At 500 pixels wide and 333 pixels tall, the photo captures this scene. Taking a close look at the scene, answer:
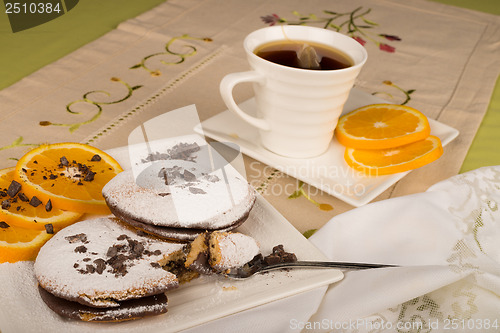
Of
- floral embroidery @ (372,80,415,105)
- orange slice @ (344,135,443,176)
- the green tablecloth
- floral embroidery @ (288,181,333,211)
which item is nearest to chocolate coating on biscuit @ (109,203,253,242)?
floral embroidery @ (288,181,333,211)

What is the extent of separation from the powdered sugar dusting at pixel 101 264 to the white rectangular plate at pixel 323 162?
403 mm

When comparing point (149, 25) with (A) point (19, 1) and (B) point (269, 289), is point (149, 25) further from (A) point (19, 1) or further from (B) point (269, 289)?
(B) point (269, 289)

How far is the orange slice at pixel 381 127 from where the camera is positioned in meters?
1.27

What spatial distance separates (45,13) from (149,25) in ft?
1.38

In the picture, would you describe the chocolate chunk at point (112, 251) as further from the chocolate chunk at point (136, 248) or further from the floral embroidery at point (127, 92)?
the floral embroidery at point (127, 92)

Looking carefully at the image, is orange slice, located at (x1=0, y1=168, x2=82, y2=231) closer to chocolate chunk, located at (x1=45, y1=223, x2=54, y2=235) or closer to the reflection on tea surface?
chocolate chunk, located at (x1=45, y1=223, x2=54, y2=235)

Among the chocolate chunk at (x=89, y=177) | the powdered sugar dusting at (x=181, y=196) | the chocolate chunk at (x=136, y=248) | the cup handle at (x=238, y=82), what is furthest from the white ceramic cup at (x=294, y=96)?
the chocolate chunk at (x=136, y=248)

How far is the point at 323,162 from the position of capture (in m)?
1.28

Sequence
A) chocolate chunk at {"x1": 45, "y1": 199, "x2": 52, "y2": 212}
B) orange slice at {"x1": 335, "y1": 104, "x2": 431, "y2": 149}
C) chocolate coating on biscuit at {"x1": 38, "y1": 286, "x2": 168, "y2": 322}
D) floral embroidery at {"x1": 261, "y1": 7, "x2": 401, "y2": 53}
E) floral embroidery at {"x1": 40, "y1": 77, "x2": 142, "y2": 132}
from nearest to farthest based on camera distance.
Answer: chocolate coating on biscuit at {"x1": 38, "y1": 286, "x2": 168, "y2": 322}
chocolate chunk at {"x1": 45, "y1": 199, "x2": 52, "y2": 212}
orange slice at {"x1": 335, "y1": 104, "x2": 431, "y2": 149}
floral embroidery at {"x1": 40, "y1": 77, "x2": 142, "y2": 132}
floral embroidery at {"x1": 261, "y1": 7, "x2": 401, "y2": 53}

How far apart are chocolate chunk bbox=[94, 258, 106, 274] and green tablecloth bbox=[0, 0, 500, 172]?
0.94 m

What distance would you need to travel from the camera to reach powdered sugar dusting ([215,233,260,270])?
0.92m

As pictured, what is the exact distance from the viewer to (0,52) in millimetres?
1767

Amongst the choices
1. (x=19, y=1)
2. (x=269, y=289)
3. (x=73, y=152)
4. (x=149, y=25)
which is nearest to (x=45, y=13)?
(x=19, y=1)

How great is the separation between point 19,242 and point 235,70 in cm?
100
